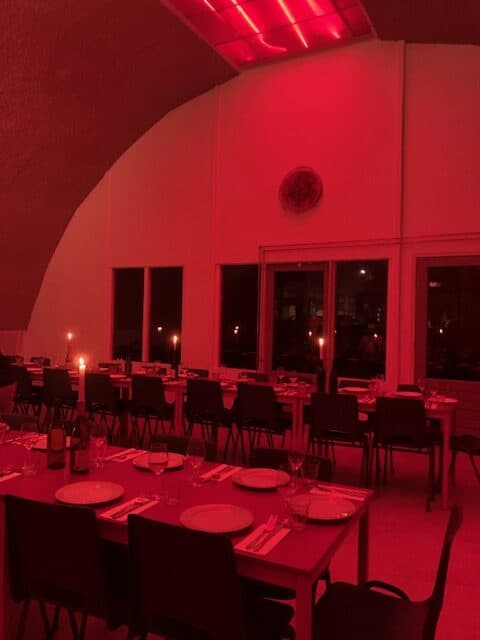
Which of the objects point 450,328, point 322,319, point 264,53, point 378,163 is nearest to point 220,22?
point 264,53

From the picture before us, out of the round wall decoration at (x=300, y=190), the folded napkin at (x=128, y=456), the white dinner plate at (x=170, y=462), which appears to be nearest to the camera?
the white dinner plate at (x=170, y=462)

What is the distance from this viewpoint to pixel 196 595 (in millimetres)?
1688

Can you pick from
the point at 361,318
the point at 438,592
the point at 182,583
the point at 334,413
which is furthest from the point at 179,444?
the point at 361,318

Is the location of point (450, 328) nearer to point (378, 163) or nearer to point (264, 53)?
point (378, 163)

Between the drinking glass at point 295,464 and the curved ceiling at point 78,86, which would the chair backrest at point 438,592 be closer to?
the drinking glass at point 295,464

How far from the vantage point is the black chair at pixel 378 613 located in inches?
68.1

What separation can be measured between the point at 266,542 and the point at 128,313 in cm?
769

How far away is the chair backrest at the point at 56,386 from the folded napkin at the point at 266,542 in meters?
4.73

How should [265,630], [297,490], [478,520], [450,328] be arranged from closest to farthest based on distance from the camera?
[265,630], [297,490], [478,520], [450,328]

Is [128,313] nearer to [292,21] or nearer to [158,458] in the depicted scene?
[292,21]

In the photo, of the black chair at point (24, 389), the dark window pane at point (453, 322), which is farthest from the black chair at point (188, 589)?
the dark window pane at point (453, 322)

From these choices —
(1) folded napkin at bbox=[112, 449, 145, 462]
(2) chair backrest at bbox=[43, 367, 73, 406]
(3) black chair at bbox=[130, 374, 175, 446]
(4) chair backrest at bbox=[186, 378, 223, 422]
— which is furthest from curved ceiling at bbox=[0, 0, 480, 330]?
(1) folded napkin at bbox=[112, 449, 145, 462]

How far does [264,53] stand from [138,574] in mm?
7437

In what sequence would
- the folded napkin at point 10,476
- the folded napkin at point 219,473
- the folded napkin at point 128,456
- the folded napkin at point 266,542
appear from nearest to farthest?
the folded napkin at point 266,542, the folded napkin at point 10,476, the folded napkin at point 219,473, the folded napkin at point 128,456
